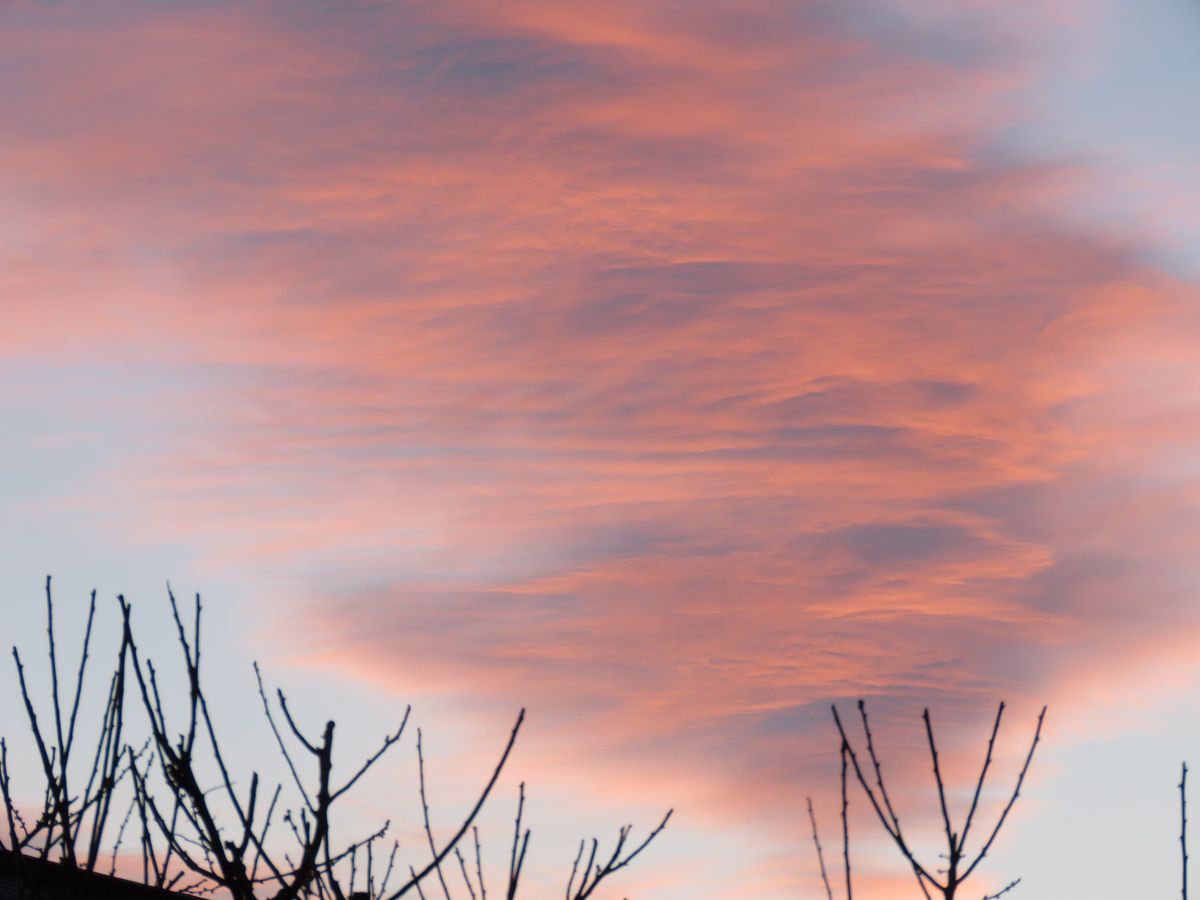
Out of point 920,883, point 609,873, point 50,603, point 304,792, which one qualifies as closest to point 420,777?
point 304,792

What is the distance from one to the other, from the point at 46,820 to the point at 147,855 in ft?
5.73

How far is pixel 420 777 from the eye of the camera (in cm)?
663

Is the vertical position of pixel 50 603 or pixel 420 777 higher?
pixel 50 603

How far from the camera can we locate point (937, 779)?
224 inches

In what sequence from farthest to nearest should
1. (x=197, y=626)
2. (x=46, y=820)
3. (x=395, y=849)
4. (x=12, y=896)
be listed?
(x=12, y=896) → (x=395, y=849) → (x=46, y=820) → (x=197, y=626)

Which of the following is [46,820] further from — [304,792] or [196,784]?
[196,784]

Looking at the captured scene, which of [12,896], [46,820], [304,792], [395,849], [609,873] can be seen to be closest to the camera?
[609,873]

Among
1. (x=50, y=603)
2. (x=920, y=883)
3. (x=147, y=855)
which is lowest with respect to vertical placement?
(x=147, y=855)

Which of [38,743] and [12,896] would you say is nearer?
[38,743]

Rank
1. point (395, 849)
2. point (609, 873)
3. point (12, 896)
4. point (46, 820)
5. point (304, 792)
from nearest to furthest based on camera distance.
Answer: point (609, 873)
point (304, 792)
point (46, 820)
point (395, 849)
point (12, 896)

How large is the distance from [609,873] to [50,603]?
3163 millimetres

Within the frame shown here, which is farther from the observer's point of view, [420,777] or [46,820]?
[46,820]

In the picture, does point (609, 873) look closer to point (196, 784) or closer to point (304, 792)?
point (304, 792)

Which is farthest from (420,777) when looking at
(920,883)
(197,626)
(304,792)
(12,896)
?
(12,896)
